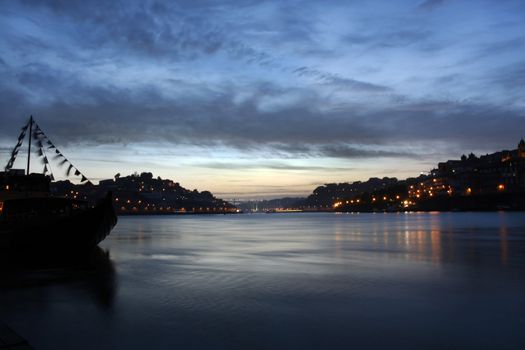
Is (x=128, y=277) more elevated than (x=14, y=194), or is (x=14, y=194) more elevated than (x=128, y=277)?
(x=14, y=194)

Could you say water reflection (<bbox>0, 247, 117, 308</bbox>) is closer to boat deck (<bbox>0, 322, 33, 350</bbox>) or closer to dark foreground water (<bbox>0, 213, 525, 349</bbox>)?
dark foreground water (<bbox>0, 213, 525, 349</bbox>)

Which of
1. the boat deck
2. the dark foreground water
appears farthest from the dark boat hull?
the boat deck

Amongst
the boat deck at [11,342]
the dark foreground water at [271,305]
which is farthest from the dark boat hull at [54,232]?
the boat deck at [11,342]

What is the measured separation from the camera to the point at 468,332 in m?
10.9

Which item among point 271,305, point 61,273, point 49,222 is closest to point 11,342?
point 271,305

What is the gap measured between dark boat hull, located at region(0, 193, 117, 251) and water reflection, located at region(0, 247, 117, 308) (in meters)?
0.66

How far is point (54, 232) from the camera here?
28484 millimetres

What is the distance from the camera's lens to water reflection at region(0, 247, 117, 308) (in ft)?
57.1

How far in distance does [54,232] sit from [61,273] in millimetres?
7789

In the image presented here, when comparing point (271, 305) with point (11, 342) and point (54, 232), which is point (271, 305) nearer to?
point (11, 342)

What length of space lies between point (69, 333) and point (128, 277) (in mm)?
9907

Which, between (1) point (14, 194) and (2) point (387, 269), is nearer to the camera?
(2) point (387, 269)

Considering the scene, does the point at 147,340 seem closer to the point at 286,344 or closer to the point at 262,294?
the point at 286,344

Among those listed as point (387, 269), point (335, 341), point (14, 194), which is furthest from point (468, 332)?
point (14, 194)
